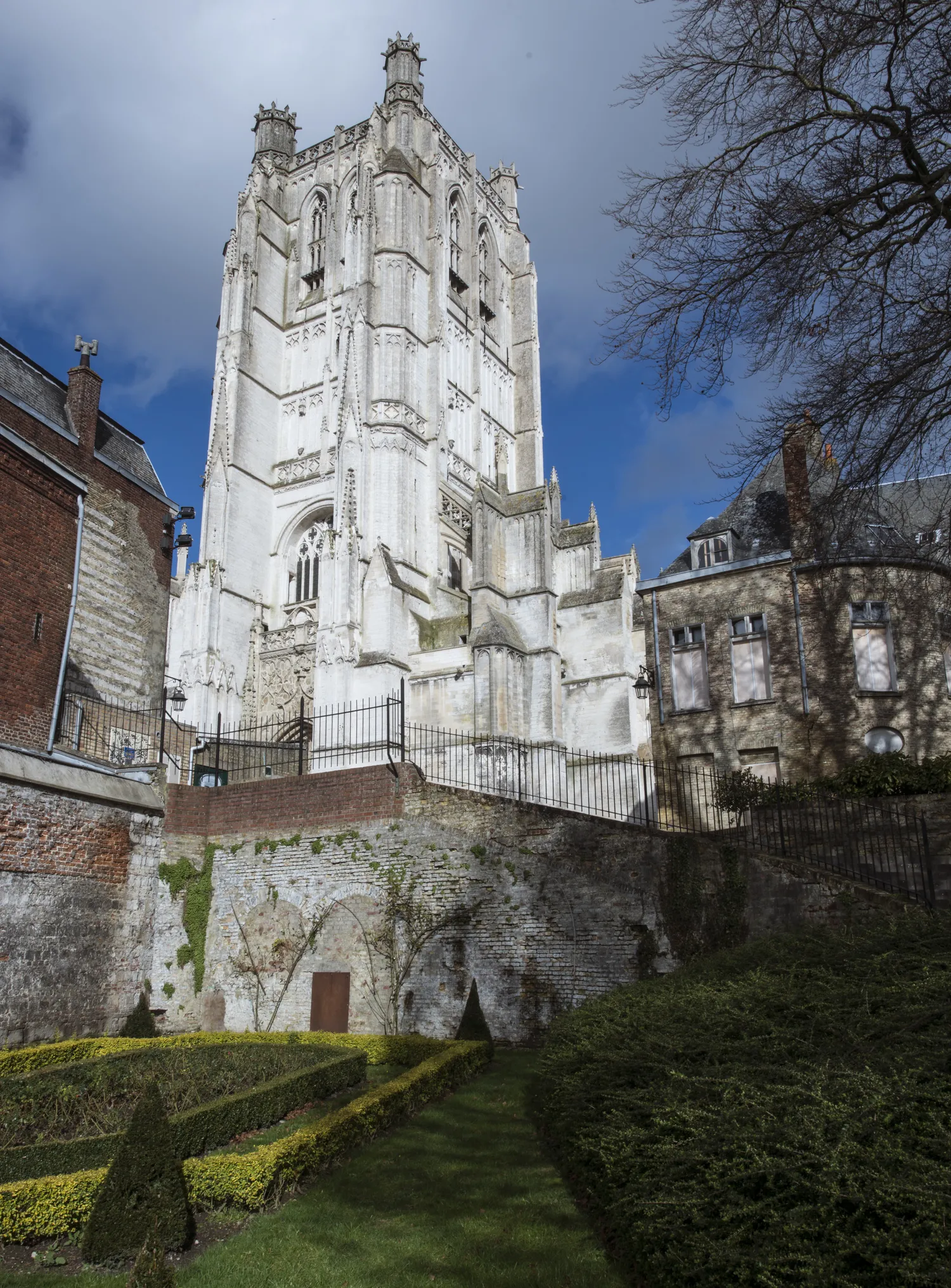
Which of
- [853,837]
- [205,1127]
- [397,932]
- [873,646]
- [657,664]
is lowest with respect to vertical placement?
[205,1127]

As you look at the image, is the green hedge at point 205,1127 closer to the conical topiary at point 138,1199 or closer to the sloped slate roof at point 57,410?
the conical topiary at point 138,1199

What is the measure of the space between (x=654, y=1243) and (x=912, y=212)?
8.18 meters

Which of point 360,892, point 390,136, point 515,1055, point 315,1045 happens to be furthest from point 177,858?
point 390,136

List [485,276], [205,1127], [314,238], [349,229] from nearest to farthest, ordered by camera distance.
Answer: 1. [205,1127]
2. [349,229]
3. [314,238]
4. [485,276]

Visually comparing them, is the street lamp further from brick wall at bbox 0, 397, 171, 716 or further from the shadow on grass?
the shadow on grass

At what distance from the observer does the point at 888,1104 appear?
4.77 metres

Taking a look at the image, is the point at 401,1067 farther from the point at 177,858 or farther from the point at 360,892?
the point at 177,858

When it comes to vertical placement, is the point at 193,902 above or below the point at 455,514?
below

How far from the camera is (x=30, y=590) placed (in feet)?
53.7

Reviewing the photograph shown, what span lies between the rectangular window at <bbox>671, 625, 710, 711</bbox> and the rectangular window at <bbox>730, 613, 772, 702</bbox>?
2.41 ft

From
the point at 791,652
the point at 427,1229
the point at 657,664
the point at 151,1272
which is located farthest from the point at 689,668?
the point at 151,1272

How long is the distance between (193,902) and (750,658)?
13032 mm

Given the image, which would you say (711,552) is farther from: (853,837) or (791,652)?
(853,837)

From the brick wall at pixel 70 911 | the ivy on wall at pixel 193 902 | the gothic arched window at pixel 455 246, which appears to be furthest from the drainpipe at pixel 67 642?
the gothic arched window at pixel 455 246
